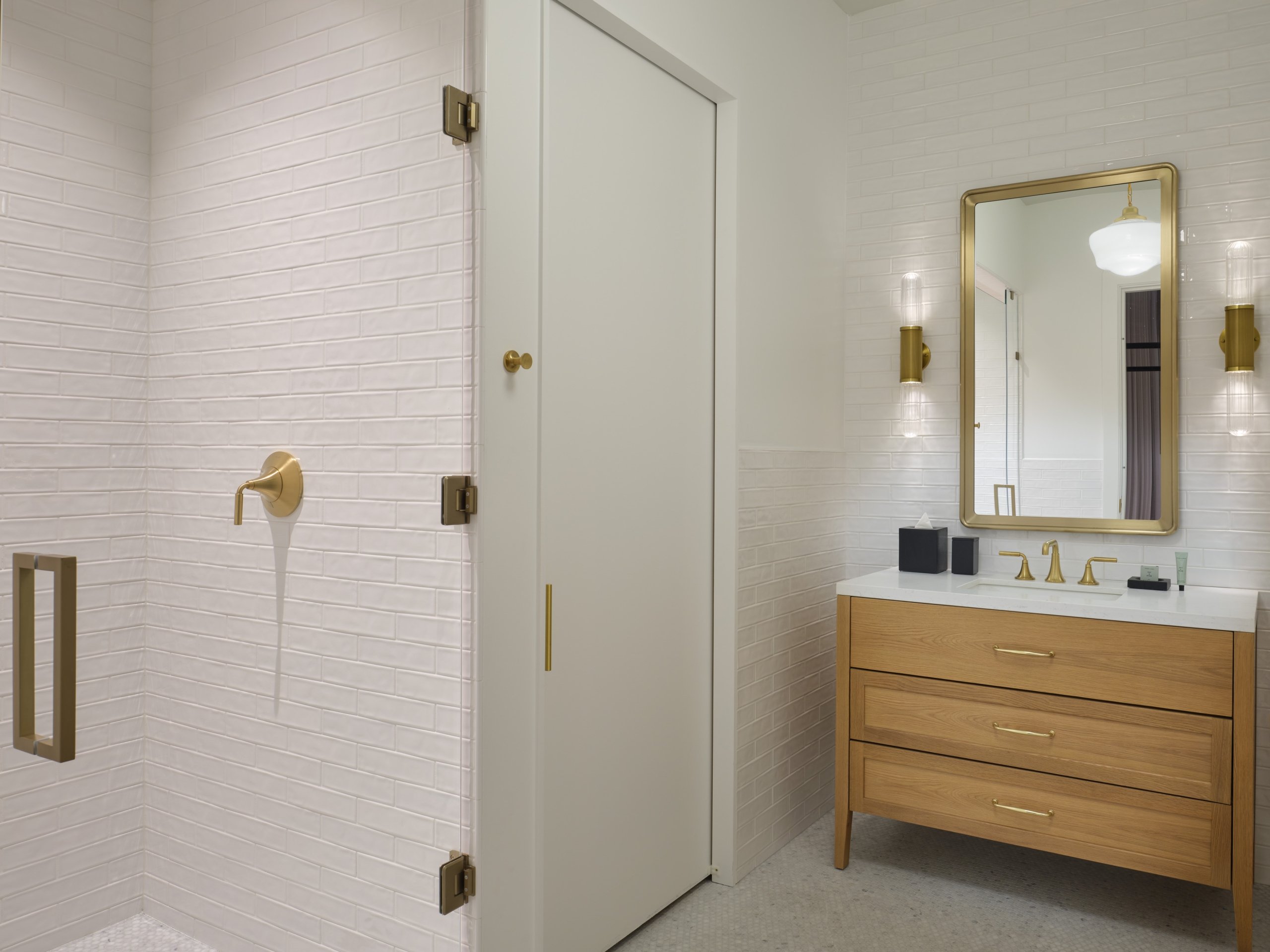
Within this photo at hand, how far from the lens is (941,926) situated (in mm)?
2396

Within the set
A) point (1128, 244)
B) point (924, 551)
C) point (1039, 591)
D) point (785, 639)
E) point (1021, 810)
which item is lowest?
point (1021, 810)

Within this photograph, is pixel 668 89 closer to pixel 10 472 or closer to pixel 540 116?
pixel 540 116

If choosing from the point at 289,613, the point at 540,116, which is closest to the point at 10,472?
the point at 289,613

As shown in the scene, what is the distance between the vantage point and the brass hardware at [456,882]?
1.72 meters

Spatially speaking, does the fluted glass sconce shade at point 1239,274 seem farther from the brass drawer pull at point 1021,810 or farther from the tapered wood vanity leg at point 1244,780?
the brass drawer pull at point 1021,810

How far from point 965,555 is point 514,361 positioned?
192 cm

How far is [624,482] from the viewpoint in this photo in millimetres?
2242

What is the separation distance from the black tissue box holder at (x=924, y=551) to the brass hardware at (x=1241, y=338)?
3.28ft

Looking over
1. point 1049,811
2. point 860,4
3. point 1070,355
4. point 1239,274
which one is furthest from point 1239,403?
point 860,4

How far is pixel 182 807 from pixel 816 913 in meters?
1.76

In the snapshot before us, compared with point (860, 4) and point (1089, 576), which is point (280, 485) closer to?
point (1089, 576)

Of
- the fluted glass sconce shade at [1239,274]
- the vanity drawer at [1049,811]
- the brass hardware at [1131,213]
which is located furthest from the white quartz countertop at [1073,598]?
the brass hardware at [1131,213]

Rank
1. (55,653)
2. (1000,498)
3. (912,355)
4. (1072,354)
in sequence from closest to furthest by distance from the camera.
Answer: (55,653) → (1072,354) → (1000,498) → (912,355)

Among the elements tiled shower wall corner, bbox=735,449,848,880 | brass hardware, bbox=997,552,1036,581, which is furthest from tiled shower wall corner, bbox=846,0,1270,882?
tiled shower wall corner, bbox=735,449,848,880
